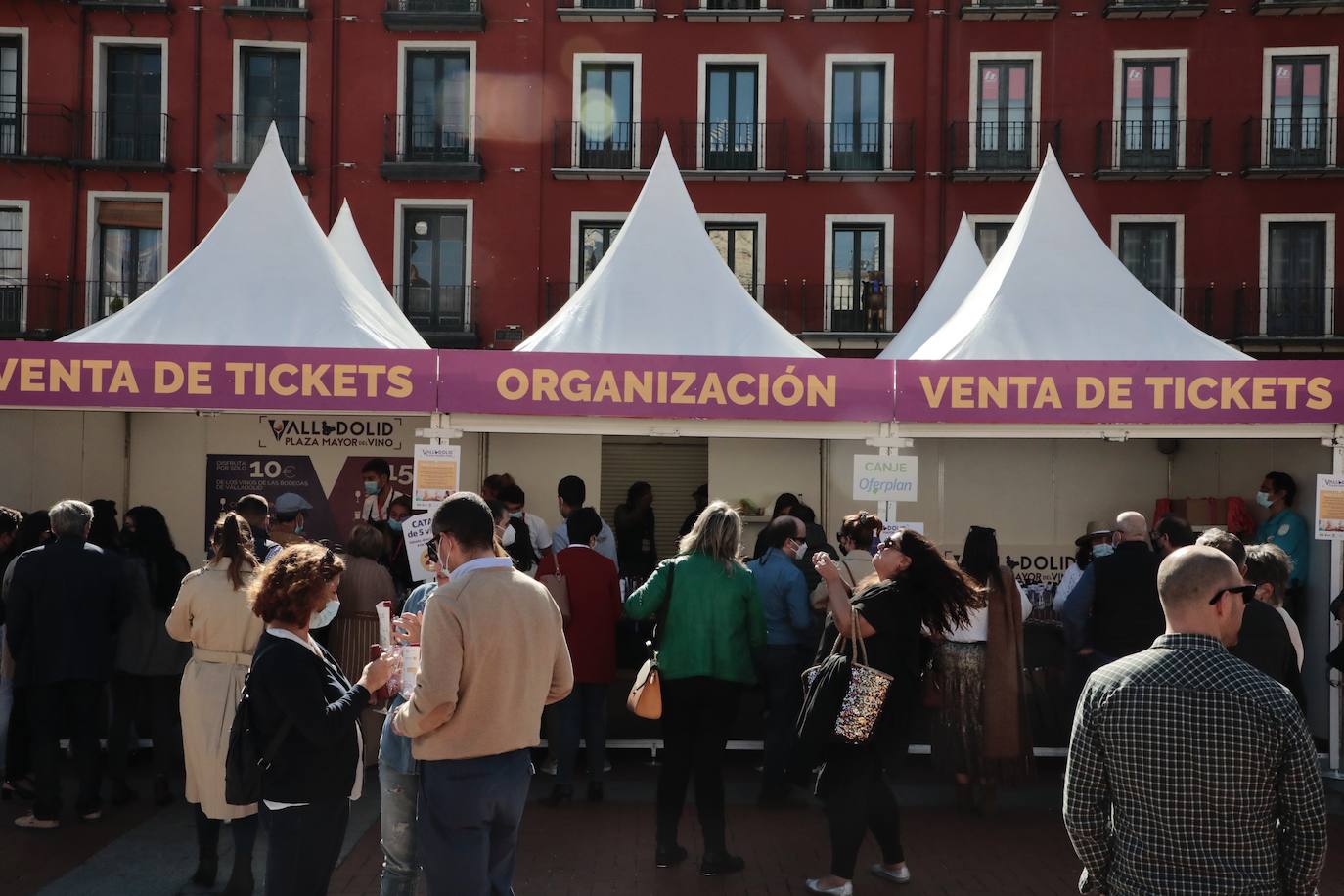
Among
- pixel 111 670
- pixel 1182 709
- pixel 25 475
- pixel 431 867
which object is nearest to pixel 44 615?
pixel 111 670

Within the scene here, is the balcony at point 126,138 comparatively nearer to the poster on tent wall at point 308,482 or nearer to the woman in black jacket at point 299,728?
the poster on tent wall at point 308,482

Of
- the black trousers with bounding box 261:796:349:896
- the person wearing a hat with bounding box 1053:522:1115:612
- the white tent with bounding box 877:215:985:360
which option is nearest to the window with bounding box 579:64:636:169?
the white tent with bounding box 877:215:985:360

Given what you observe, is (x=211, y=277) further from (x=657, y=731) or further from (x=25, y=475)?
(x=657, y=731)

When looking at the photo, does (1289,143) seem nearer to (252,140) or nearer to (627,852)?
(252,140)

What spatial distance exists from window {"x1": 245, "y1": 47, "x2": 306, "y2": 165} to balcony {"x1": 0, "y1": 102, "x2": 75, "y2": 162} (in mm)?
3142

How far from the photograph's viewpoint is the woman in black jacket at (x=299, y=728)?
392cm

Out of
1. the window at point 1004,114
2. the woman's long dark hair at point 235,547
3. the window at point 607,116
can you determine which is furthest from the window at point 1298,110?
the woman's long dark hair at point 235,547

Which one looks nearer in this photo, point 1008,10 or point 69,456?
point 69,456

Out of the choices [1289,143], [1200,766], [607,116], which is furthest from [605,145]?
[1200,766]

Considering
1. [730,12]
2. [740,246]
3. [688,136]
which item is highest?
[730,12]

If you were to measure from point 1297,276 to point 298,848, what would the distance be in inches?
895

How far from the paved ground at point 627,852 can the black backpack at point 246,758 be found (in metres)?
1.93

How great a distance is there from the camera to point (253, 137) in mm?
22453

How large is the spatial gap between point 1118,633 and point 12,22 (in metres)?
23.1
